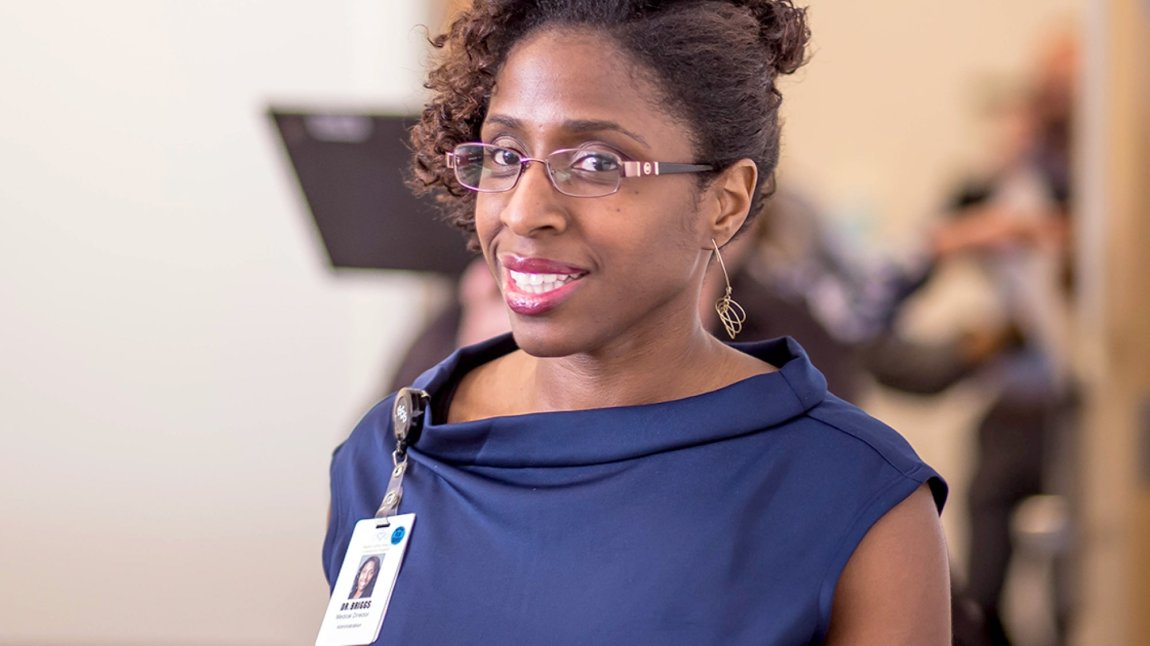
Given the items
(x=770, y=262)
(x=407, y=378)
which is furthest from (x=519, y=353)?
(x=770, y=262)

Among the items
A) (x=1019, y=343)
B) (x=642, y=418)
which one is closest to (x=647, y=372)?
(x=642, y=418)

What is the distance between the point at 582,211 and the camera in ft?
4.09

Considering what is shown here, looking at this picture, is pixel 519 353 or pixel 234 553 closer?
pixel 519 353

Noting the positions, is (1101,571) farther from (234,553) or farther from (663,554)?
(663,554)

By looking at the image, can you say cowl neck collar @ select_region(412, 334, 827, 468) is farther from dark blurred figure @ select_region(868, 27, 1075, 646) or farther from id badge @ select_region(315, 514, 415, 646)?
dark blurred figure @ select_region(868, 27, 1075, 646)

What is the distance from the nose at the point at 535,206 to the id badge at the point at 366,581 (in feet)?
1.05

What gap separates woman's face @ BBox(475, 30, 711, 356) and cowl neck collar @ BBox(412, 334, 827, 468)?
3.5 inches

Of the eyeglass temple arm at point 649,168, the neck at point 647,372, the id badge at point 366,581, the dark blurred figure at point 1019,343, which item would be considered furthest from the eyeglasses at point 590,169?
the dark blurred figure at point 1019,343

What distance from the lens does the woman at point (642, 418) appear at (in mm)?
1238

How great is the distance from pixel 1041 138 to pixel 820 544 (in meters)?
2.91

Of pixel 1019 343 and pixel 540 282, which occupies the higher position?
pixel 540 282

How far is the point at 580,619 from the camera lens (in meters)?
1.25

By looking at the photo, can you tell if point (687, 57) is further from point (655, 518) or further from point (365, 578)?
point (365, 578)

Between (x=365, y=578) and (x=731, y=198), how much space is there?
49 cm
